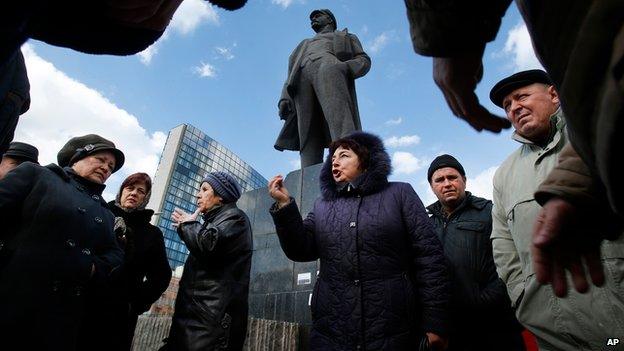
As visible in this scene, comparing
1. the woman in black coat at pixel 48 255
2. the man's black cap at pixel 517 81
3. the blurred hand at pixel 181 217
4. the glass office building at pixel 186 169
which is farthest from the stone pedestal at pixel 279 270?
the glass office building at pixel 186 169

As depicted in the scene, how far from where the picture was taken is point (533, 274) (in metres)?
2.00

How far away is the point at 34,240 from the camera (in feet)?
7.14

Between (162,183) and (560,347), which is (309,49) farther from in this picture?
(162,183)

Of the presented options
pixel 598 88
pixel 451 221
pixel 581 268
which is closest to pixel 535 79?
pixel 451 221

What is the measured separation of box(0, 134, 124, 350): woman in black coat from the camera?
200cm

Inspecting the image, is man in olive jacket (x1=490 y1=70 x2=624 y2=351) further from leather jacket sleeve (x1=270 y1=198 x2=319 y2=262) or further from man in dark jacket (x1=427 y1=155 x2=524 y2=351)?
leather jacket sleeve (x1=270 y1=198 x2=319 y2=262)

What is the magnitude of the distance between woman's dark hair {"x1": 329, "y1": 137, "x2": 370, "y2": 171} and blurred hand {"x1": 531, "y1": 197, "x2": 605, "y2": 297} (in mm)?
2151

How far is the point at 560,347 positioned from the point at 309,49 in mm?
5834

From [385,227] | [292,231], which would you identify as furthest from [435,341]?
[292,231]

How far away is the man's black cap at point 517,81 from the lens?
265 cm

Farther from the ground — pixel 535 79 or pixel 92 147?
pixel 535 79

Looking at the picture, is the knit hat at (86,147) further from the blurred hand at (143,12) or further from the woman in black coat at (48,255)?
the blurred hand at (143,12)

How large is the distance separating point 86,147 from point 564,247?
321 cm

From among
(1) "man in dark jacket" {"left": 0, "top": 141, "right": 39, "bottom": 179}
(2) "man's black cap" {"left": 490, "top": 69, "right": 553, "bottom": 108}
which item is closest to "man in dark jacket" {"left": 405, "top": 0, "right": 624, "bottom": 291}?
(2) "man's black cap" {"left": 490, "top": 69, "right": 553, "bottom": 108}
